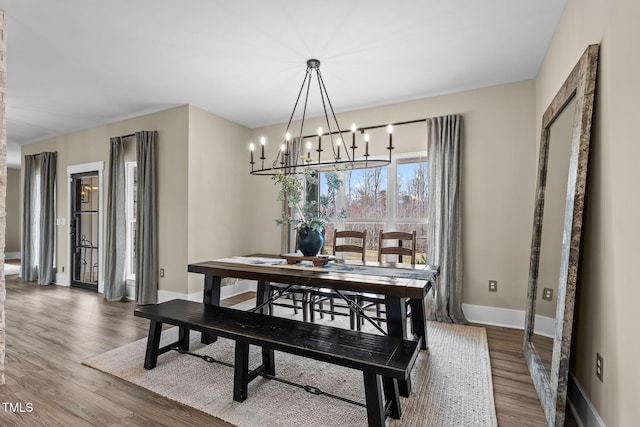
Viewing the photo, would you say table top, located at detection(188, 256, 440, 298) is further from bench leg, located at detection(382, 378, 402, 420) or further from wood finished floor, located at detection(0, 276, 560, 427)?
wood finished floor, located at detection(0, 276, 560, 427)

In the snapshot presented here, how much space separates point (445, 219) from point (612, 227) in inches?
86.5

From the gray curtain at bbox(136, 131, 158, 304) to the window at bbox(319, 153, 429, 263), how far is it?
7.82 feet

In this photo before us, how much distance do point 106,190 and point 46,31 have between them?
3064mm

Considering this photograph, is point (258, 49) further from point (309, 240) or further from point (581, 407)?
point (581, 407)

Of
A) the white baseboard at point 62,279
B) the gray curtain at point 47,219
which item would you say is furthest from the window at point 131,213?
the gray curtain at point 47,219

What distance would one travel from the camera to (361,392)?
2248 mm

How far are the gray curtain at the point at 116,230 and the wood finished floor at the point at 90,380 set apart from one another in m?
0.72

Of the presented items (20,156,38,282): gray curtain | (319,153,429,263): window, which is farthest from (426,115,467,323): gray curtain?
(20,156,38,282): gray curtain

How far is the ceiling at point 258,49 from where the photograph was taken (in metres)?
2.39

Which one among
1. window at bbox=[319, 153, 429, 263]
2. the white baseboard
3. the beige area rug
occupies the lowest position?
the white baseboard

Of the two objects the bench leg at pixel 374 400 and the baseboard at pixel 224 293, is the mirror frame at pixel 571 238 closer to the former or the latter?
the bench leg at pixel 374 400

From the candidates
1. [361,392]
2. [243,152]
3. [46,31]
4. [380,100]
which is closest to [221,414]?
[361,392]

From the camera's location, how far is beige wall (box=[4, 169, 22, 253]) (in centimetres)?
936

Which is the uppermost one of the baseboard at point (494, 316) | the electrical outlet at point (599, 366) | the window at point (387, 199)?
the window at point (387, 199)
